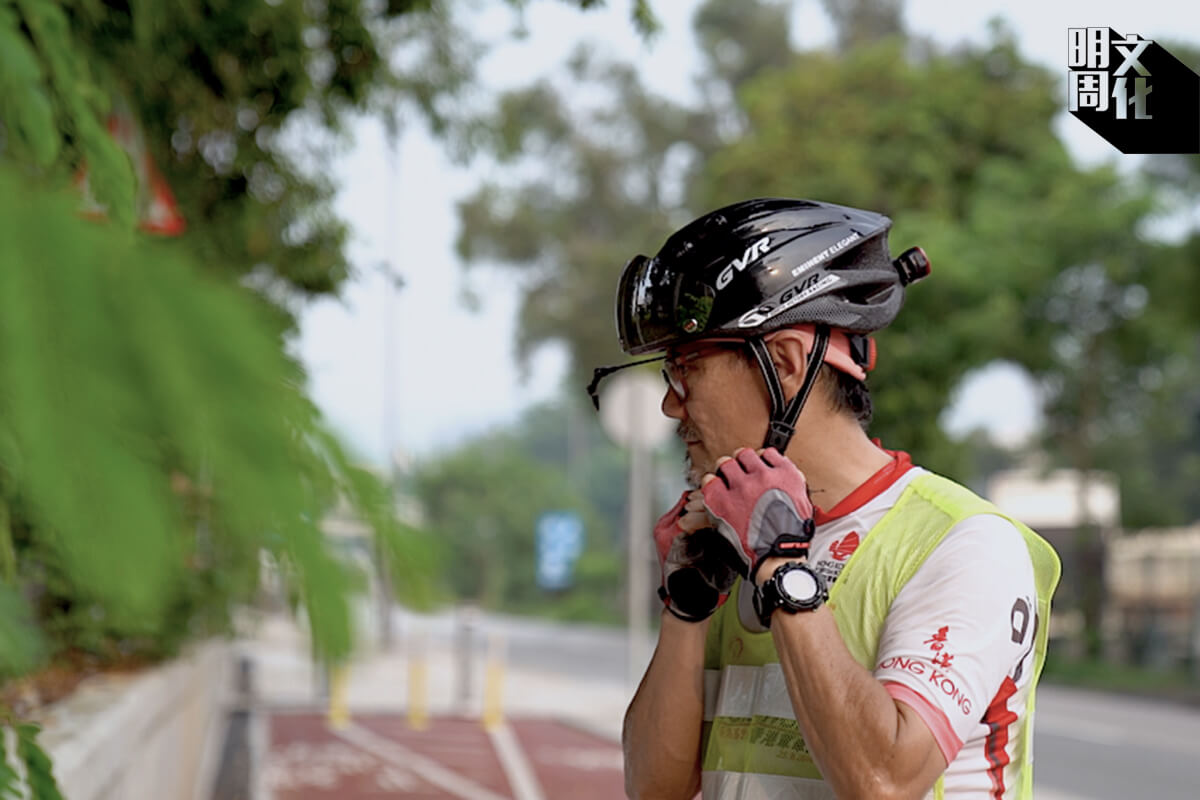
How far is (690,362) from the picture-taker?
2.12 meters

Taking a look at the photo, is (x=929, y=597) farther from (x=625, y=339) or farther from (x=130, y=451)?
(x=130, y=451)

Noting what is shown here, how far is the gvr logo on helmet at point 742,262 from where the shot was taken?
2.09 metres

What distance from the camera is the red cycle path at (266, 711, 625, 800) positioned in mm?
11328

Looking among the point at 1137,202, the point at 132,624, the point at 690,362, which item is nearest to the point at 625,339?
the point at 690,362

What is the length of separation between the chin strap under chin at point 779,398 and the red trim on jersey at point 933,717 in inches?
15.7

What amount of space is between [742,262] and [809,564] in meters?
0.41

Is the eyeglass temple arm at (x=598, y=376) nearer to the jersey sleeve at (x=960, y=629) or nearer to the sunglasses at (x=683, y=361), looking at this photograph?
the sunglasses at (x=683, y=361)

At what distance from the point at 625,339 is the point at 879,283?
0.36 m

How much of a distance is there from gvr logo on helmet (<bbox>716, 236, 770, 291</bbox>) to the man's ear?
0.32 ft

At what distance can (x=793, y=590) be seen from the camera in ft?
5.87

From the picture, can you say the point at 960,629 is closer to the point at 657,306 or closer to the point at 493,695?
the point at 657,306

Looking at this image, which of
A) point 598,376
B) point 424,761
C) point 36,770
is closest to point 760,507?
point 598,376

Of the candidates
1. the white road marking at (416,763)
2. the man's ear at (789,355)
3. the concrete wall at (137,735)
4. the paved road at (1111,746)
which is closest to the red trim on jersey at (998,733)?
the man's ear at (789,355)

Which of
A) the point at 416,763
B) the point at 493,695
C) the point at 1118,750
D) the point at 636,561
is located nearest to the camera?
the point at 636,561
